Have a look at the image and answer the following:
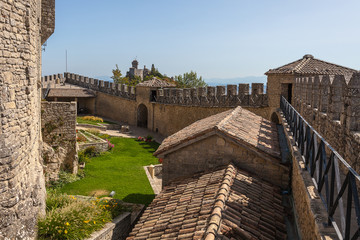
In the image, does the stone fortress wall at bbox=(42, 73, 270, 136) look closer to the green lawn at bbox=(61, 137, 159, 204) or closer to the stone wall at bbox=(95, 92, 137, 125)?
the stone wall at bbox=(95, 92, 137, 125)

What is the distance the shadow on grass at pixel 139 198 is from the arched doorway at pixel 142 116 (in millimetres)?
20186

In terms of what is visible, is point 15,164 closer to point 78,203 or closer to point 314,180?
point 78,203

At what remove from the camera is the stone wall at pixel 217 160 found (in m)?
8.57

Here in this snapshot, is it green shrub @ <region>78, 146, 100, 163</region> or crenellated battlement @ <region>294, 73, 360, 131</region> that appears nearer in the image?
crenellated battlement @ <region>294, 73, 360, 131</region>

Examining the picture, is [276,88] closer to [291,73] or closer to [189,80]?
[291,73]

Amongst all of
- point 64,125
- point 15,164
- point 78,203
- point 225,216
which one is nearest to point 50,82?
point 64,125

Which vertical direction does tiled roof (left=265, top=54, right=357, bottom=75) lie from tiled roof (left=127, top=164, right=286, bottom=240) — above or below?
above

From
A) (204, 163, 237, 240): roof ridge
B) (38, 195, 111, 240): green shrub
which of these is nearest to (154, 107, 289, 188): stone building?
(204, 163, 237, 240): roof ridge

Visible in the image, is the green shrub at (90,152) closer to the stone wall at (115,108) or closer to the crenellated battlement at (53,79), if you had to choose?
the stone wall at (115,108)

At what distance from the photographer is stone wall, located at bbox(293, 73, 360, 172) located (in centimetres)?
491

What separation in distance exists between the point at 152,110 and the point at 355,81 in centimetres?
2641

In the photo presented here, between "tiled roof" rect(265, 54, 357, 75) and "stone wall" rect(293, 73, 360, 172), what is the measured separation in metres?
9.41

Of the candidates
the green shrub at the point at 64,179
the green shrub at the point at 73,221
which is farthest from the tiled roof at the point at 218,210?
the green shrub at the point at 64,179

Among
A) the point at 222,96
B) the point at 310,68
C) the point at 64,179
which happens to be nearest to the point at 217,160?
the point at 64,179
